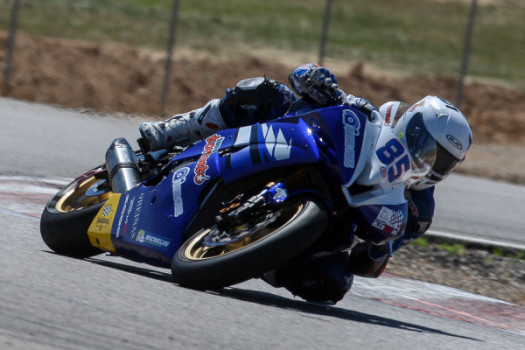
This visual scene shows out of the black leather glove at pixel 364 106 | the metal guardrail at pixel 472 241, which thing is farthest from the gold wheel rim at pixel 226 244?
the metal guardrail at pixel 472 241

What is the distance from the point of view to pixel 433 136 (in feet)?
17.1

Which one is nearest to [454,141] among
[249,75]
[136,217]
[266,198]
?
[266,198]

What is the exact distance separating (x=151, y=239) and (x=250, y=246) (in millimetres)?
770

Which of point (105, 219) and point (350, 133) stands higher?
point (350, 133)

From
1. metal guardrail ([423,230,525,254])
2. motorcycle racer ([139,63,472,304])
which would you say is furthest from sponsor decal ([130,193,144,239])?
metal guardrail ([423,230,525,254])

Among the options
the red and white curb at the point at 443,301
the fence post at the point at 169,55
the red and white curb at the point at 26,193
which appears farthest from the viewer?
the fence post at the point at 169,55

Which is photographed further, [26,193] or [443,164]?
[26,193]

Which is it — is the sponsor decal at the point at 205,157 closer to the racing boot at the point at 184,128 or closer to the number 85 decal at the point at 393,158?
the racing boot at the point at 184,128

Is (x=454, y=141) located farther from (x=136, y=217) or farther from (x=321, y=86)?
(x=136, y=217)

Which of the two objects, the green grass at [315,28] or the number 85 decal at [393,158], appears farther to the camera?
the green grass at [315,28]

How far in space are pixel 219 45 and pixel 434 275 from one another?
18645mm

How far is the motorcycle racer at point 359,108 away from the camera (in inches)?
205

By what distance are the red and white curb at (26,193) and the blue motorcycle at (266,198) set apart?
6.20ft

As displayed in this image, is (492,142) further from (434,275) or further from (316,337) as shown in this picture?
(316,337)
